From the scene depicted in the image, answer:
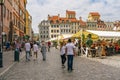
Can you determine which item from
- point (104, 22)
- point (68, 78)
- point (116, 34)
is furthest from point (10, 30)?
point (104, 22)

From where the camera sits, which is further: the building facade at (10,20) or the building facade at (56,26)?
the building facade at (56,26)

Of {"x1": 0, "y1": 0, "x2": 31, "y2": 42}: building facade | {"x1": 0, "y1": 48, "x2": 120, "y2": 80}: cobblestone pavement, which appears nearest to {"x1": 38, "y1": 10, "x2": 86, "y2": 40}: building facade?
{"x1": 0, "y1": 0, "x2": 31, "y2": 42}: building facade

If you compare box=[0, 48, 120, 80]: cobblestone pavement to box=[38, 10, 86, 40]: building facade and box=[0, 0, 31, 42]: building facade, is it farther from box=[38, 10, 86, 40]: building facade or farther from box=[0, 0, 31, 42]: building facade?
box=[38, 10, 86, 40]: building facade

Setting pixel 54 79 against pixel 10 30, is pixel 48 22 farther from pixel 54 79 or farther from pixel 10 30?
pixel 54 79

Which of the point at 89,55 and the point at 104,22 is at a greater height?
the point at 104,22

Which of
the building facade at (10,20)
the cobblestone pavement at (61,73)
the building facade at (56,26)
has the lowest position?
the cobblestone pavement at (61,73)

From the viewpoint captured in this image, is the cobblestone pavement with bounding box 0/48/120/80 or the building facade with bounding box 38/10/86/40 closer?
the cobblestone pavement with bounding box 0/48/120/80

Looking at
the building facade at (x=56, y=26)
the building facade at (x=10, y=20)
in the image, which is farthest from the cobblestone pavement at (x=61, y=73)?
the building facade at (x=56, y=26)

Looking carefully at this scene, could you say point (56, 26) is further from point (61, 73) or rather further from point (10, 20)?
point (61, 73)

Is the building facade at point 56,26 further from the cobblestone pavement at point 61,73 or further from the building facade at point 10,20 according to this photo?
the cobblestone pavement at point 61,73

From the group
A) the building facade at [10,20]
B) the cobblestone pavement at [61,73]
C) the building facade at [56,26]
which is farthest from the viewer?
the building facade at [56,26]

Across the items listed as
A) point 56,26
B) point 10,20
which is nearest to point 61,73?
point 10,20

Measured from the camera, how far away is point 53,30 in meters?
168

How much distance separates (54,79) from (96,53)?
1764 cm
